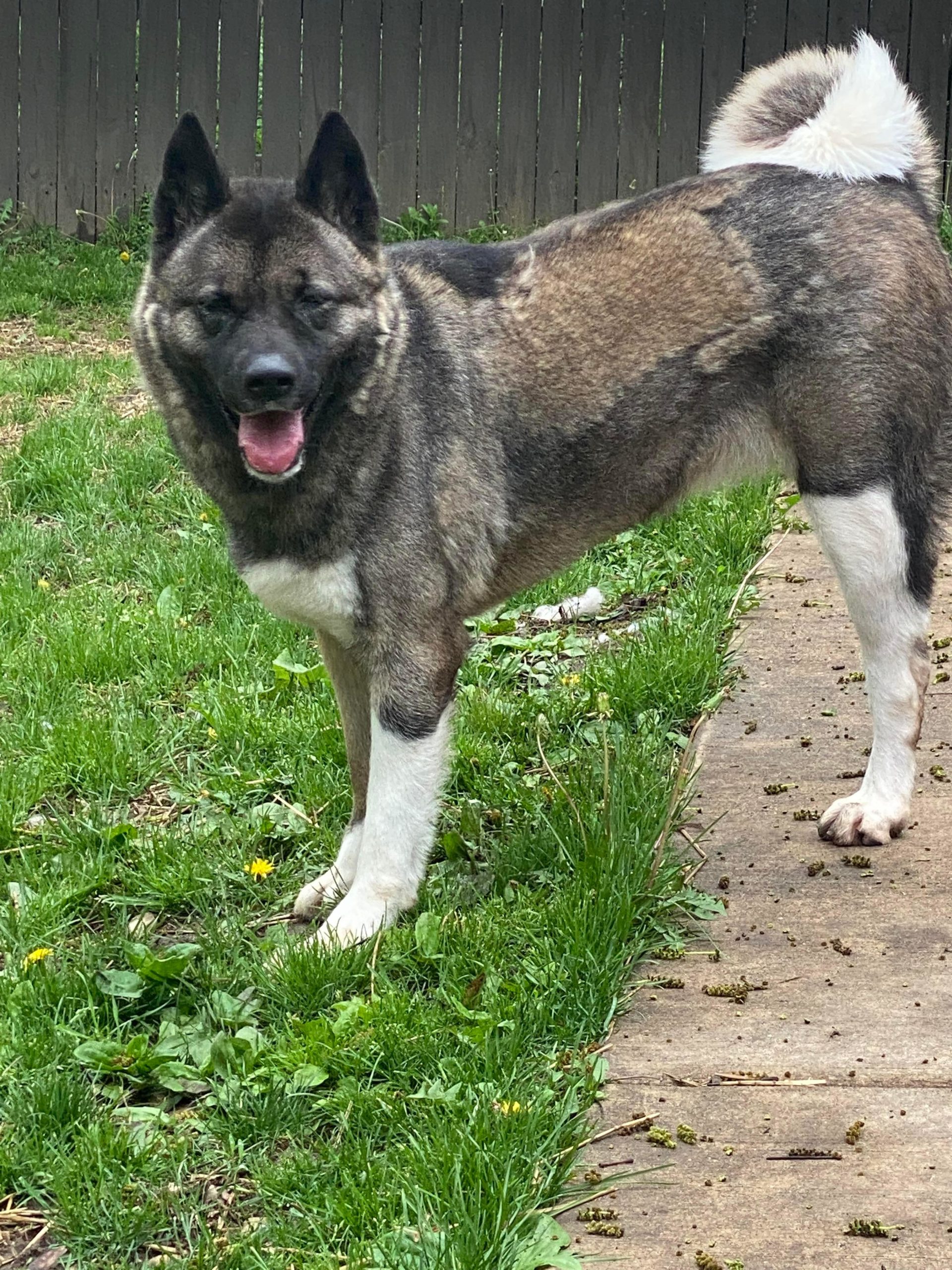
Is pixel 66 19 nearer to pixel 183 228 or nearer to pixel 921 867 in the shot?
pixel 183 228

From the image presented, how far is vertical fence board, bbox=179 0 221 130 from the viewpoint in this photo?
28.9 ft

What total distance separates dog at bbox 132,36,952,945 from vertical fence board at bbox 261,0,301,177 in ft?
18.6

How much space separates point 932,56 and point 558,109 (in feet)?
7.01

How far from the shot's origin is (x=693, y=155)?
28.3 ft

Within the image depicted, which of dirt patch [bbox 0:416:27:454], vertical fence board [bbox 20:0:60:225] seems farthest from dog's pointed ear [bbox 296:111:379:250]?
vertical fence board [bbox 20:0:60:225]

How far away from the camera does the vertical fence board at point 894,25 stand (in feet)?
27.3

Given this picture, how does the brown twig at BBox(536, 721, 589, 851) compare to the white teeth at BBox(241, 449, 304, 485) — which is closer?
the white teeth at BBox(241, 449, 304, 485)

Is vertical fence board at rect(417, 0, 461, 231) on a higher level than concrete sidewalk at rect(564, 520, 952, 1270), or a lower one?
→ higher

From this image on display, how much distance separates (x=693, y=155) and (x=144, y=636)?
543 centimetres

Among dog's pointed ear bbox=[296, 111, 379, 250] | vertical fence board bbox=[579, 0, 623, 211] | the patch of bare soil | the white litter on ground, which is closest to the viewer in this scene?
the patch of bare soil

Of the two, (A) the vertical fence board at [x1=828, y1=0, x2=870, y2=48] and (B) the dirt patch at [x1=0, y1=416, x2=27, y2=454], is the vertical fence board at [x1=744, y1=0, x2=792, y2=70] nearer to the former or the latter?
(A) the vertical fence board at [x1=828, y1=0, x2=870, y2=48]

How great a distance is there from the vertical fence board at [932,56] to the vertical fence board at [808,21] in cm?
49

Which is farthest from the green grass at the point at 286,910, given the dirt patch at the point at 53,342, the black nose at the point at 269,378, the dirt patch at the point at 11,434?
the dirt patch at the point at 53,342

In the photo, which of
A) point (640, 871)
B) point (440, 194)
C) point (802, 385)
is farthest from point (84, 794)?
point (440, 194)
